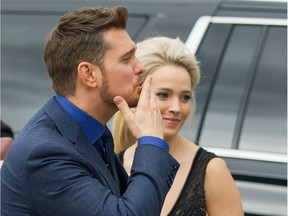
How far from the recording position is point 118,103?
8.63 ft

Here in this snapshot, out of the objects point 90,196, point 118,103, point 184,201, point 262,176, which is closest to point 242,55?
point 262,176

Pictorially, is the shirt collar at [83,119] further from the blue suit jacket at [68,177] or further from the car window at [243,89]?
the car window at [243,89]

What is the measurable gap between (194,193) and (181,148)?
A: 272 mm

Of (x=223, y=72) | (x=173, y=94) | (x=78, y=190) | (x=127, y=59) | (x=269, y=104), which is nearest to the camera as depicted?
(x=78, y=190)

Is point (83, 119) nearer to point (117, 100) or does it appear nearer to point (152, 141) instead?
point (117, 100)

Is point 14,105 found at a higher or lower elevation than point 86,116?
higher

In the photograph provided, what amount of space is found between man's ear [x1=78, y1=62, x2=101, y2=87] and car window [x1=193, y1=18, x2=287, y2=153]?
168 centimetres

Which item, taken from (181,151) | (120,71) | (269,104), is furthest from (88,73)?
(269,104)

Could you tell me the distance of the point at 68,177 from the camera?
7.96 ft

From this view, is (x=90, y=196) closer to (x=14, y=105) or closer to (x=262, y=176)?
(x=262, y=176)

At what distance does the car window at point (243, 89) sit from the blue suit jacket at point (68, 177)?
5.49 feet

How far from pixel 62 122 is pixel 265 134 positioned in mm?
1808

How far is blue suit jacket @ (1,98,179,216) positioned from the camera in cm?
241

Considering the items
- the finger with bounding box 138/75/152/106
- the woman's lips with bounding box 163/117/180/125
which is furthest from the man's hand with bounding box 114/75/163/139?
the woman's lips with bounding box 163/117/180/125
